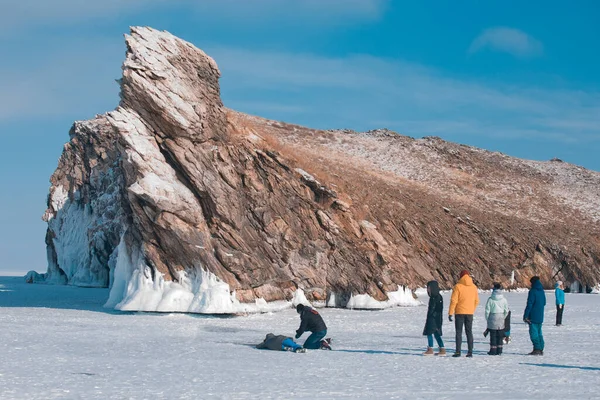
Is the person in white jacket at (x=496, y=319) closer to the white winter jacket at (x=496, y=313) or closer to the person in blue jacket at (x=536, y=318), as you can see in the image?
the white winter jacket at (x=496, y=313)

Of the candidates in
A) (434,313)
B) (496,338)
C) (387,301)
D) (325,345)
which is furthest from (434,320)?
(387,301)

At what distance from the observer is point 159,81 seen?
30156mm

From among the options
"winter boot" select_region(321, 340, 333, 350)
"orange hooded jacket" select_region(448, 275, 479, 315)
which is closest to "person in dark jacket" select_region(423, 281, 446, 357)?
"orange hooded jacket" select_region(448, 275, 479, 315)

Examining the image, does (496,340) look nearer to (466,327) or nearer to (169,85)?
(466,327)

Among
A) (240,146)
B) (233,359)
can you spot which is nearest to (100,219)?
(240,146)

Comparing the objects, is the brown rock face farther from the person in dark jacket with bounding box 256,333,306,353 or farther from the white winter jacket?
the white winter jacket

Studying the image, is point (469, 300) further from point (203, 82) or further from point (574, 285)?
point (574, 285)

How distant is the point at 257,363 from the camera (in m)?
15.8

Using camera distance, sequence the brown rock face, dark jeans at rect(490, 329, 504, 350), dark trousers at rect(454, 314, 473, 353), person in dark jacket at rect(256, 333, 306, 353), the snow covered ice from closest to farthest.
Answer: the snow covered ice, dark trousers at rect(454, 314, 473, 353), dark jeans at rect(490, 329, 504, 350), person in dark jacket at rect(256, 333, 306, 353), the brown rock face

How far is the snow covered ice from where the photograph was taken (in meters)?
12.0

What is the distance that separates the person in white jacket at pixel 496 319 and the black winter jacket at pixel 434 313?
45.1 inches

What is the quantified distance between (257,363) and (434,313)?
4679 mm

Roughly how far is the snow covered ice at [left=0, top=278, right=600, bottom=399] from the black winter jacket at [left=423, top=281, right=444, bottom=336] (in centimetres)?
76

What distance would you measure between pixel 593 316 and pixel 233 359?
20052 mm
